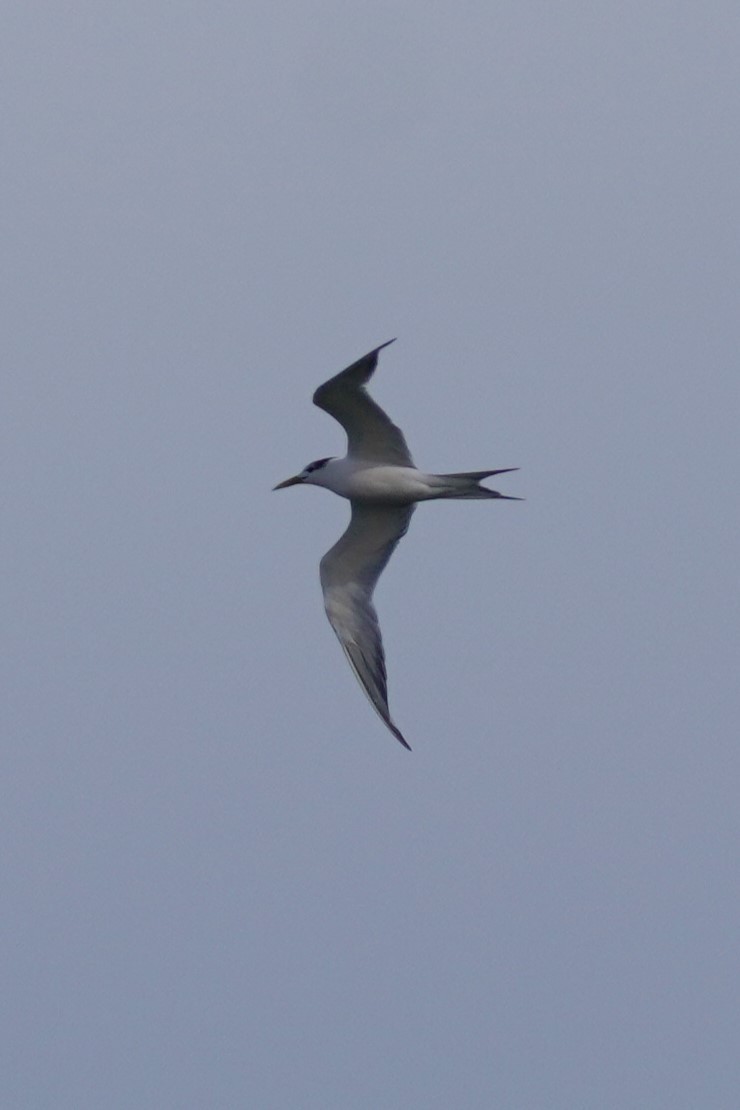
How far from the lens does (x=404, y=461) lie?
606 inches

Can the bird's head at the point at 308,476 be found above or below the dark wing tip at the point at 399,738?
above

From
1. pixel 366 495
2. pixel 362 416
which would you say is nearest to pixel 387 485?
pixel 366 495

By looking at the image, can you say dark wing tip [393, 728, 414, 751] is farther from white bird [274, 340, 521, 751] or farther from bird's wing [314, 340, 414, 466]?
bird's wing [314, 340, 414, 466]

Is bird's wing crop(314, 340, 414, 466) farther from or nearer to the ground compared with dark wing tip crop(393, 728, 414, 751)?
farther from the ground

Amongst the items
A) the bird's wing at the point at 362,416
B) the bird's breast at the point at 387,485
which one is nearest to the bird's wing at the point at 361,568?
the bird's breast at the point at 387,485

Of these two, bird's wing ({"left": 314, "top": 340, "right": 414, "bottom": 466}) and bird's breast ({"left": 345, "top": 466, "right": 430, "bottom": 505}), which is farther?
bird's breast ({"left": 345, "top": 466, "right": 430, "bottom": 505})

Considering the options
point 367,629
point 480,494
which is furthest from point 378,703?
point 480,494

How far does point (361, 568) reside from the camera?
52.0 ft

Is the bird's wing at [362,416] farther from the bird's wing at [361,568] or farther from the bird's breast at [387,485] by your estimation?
the bird's wing at [361,568]

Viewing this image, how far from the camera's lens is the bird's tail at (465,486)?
48.4 feet

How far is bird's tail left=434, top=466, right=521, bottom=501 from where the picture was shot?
1474 centimetres

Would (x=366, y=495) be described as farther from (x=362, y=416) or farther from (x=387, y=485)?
(x=362, y=416)

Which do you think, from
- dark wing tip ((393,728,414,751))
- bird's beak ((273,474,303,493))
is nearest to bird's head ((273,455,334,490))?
bird's beak ((273,474,303,493))

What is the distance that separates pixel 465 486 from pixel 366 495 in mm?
1030
